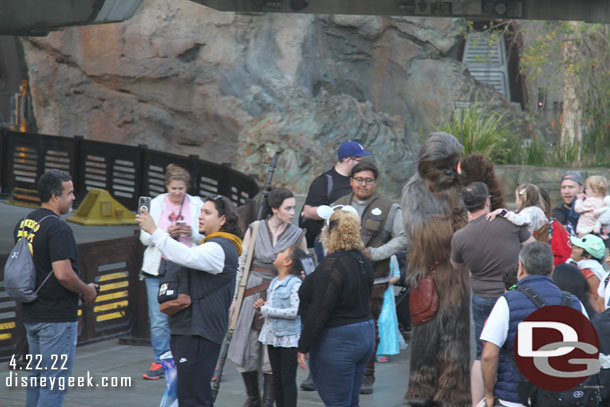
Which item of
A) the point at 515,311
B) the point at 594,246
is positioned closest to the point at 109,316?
the point at 594,246

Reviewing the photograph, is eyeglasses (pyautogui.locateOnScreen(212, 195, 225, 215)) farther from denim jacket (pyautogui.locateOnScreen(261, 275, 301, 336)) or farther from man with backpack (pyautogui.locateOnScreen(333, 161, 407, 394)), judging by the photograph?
man with backpack (pyautogui.locateOnScreen(333, 161, 407, 394))

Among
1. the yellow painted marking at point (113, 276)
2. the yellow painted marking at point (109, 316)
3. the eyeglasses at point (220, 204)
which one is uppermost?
the eyeglasses at point (220, 204)

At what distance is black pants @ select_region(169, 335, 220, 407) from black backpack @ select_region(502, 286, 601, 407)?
213 cm

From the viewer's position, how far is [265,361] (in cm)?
722

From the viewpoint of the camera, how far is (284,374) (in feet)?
22.5

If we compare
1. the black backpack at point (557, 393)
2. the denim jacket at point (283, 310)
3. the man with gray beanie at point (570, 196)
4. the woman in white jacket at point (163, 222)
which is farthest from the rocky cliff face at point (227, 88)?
the black backpack at point (557, 393)

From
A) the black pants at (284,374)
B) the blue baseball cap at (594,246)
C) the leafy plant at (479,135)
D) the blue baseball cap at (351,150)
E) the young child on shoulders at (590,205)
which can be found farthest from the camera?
the leafy plant at (479,135)

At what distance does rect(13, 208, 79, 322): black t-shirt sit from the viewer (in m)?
→ 6.29

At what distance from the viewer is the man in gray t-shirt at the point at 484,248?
7.02 m

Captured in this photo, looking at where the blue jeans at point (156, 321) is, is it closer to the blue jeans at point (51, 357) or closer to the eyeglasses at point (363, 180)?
the blue jeans at point (51, 357)

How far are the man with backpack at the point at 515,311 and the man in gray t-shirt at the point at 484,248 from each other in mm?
1476

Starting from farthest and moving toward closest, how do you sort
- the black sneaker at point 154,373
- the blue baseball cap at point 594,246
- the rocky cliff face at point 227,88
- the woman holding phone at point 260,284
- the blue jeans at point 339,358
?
the rocky cliff face at point 227,88
the black sneaker at point 154,373
the blue baseball cap at point 594,246
the woman holding phone at point 260,284
the blue jeans at point 339,358

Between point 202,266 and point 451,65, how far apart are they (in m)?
18.7

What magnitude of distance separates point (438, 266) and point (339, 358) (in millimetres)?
1863
